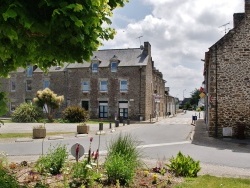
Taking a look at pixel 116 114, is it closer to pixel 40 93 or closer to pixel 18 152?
pixel 40 93

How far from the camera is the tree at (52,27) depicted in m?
4.07

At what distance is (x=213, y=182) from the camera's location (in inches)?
331

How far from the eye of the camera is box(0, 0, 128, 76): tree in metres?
4.07

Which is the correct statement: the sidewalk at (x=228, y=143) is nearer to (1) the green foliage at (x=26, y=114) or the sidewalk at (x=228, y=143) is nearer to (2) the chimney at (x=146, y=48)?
(1) the green foliage at (x=26, y=114)

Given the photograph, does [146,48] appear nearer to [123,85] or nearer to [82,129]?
[123,85]

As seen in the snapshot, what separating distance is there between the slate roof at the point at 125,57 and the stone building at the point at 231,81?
67.9ft

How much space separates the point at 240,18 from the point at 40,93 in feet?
78.3

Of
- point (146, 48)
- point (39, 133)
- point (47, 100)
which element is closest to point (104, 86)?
point (146, 48)

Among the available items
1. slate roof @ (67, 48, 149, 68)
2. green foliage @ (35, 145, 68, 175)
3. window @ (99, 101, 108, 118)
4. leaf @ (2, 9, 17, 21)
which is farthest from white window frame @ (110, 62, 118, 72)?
leaf @ (2, 9, 17, 21)

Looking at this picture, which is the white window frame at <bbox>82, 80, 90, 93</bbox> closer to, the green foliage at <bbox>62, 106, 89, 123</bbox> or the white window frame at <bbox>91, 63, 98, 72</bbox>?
the white window frame at <bbox>91, 63, 98, 72</bbox>

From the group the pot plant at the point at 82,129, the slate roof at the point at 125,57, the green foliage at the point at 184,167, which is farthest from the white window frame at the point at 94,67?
the green foliage at the point at 184,167

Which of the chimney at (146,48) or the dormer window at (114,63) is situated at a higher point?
the chimney at (146,48)

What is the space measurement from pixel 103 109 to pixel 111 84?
3.46 meters

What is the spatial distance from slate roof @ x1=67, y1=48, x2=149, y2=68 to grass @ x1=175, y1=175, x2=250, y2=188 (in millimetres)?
32448
